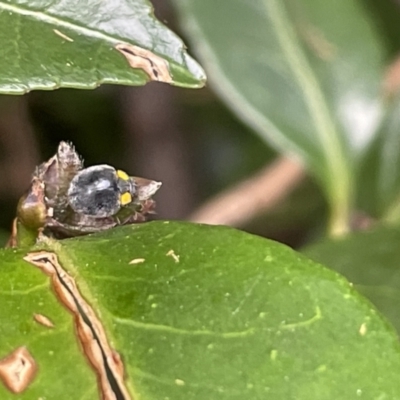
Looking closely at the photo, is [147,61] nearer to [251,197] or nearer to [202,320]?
[202,320]

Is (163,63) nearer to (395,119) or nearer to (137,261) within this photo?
(137,261)

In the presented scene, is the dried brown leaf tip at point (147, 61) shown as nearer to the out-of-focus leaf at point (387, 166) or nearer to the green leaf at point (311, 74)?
the green leaf at point (311, 74)

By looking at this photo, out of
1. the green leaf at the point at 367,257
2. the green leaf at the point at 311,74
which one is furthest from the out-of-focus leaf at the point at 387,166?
the green leaf at the point at 367,257

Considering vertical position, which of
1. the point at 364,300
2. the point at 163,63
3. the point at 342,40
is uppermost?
the point at 163,63

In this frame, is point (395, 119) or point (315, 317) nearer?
point (315, 317)

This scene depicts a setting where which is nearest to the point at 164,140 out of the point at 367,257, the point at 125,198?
the point at 367,257

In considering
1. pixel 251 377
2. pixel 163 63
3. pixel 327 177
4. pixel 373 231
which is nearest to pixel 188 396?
pixel 251 377
